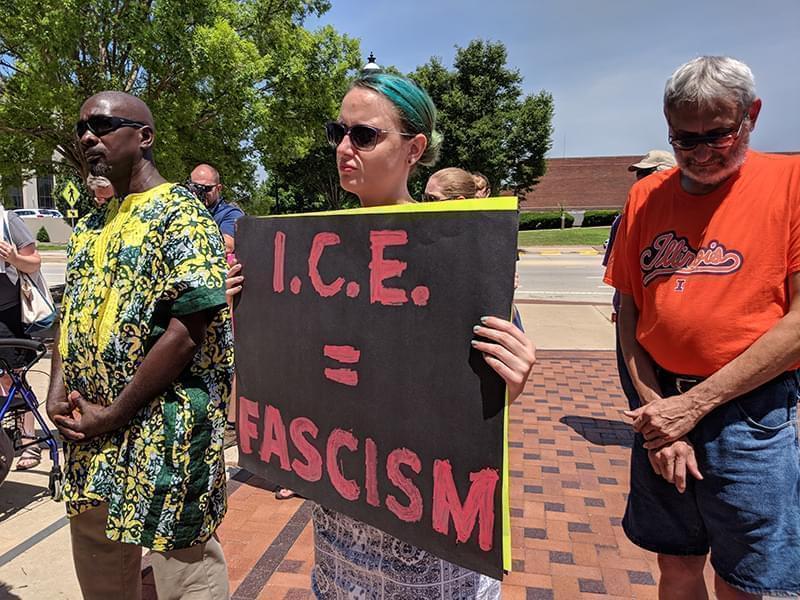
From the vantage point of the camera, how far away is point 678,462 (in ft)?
5.79

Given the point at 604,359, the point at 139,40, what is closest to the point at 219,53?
the point at 139,40

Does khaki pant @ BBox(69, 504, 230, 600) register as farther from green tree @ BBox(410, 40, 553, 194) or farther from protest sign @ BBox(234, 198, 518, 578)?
green tree @ BBox(410, 40, 553, 194)

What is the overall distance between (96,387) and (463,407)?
1206 millimetres

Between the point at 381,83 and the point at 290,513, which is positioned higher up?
the point at 381,83

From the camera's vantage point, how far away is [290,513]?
10.8 feet

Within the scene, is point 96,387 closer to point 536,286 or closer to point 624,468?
point 624,468

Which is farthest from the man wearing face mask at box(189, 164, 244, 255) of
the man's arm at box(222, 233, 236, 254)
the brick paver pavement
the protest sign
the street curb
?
the street curb

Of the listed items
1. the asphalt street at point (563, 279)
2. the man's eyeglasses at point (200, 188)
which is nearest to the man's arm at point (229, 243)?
the man's eyeglasses at point (200, 188)

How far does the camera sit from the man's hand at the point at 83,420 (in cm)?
171

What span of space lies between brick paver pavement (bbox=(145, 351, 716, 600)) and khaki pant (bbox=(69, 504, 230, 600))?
660 mm

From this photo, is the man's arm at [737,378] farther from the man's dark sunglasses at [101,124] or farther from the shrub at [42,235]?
the shrub at [42,235]

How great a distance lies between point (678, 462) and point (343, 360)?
1.11 meters

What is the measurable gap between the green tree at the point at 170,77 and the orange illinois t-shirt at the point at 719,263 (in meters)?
8.88

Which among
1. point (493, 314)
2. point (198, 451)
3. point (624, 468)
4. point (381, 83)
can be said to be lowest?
point (624, 468)
